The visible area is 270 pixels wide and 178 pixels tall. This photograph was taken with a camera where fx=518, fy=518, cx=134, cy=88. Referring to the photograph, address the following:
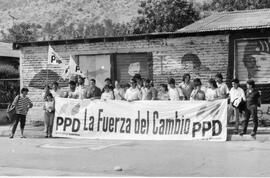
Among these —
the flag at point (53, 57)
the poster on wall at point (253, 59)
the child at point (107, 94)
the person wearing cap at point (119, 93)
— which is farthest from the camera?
the flag at point (53, 57)

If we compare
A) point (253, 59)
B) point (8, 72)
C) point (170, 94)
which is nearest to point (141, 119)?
point (170, 94)

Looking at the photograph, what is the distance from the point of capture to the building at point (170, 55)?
16.4 metres

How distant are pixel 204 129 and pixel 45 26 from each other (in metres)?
62.7

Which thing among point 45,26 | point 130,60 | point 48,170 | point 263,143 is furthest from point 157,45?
point 45,26

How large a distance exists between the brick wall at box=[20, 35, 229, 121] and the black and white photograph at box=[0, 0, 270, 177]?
0.03m

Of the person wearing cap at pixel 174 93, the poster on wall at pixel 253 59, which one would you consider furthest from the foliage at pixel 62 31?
the person wearing cap at pixel 174 93

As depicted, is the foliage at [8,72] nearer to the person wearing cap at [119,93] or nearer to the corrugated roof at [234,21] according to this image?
the corrugated roof at [234,21]

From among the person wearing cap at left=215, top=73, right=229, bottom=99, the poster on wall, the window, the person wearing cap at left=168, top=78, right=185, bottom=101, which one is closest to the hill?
the window

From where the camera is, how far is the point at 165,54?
1758cm

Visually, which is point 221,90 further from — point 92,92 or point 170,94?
point 92,92

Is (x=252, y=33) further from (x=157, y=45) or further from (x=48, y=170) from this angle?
(x=48, y=170)

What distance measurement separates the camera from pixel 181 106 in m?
14.2

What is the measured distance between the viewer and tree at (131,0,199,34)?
36500mm

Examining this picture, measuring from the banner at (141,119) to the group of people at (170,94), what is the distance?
1.03ft
